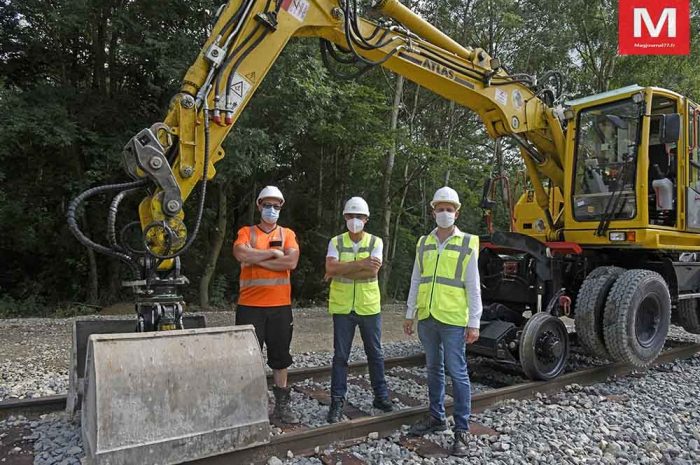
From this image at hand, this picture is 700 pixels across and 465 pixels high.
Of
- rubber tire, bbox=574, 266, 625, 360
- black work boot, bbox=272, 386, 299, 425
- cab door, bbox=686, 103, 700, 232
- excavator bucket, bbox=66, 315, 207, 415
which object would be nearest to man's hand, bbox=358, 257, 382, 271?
black work boot, bbox=272, 386, 299, 425

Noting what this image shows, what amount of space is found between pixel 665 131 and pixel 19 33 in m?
14.4

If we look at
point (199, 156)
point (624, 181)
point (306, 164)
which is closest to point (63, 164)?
point (306, 164)

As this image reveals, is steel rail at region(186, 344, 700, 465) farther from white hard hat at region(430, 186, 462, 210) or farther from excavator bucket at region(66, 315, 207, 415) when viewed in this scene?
white hard hat at region(430, 186, 462, 210)

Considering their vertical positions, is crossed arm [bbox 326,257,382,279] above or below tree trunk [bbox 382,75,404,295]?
below

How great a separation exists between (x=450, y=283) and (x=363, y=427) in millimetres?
1319

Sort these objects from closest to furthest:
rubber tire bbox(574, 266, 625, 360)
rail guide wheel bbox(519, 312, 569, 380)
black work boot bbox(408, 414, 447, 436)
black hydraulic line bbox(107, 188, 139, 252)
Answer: black hydraulic line bbox(107, 188, 139, 252) < black work boot bbox(408, 414, 447, 436) < rail guide wheel bbox(519, 312, 569, 380) < rubber tire bbox(574, 266, 625, 360)

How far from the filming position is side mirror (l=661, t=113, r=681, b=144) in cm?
577

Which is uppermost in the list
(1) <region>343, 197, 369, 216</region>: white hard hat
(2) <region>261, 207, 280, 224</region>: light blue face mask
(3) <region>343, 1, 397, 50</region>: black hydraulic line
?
(3) <region>343, 1, 397, 50</region>: black hydraulic line

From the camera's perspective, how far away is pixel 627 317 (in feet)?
19.0

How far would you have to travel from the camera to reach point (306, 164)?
741 inches

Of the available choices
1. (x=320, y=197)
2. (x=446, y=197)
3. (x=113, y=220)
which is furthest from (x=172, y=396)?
(x=320, y=197)

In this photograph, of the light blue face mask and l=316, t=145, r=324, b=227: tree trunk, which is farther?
l=316, t=145, r=324, b=227: tree trunk

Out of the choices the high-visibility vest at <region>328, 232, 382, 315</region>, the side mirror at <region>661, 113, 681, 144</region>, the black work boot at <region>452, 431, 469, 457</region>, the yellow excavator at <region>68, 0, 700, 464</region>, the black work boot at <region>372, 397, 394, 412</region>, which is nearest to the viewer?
the yellow excavator at <region>68, 0, 700, 464</region>

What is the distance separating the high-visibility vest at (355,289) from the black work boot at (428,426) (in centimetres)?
98
